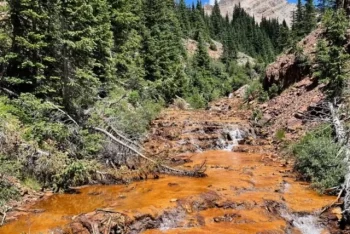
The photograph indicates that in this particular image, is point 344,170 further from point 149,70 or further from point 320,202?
point 149,70

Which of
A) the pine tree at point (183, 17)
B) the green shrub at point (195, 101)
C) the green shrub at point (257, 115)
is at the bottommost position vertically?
the green shrub at point (257, 115)

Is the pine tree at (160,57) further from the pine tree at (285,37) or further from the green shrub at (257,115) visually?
the pine tree at (285,37)

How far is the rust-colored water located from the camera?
10.6m

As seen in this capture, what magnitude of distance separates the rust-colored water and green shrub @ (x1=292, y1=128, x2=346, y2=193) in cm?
61

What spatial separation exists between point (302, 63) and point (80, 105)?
19.1 metres

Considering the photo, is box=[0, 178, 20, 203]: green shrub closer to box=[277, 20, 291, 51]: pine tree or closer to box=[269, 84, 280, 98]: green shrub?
box=[269, 84, 280, 98]: green shrub

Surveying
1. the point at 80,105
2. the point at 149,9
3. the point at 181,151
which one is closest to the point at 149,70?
the point at 149,9

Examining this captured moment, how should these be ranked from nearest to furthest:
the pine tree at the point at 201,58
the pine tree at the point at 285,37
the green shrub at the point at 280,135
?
the green shrub at the point at 280,135
the pine tree at the point at 285,37
the pine tree at the point at 201,58

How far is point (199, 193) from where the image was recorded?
12.9 m

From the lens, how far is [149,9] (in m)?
46.6

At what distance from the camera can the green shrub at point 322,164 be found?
13551mm

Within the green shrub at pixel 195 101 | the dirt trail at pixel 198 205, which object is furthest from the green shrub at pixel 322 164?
the green shrub at pixel 195 101

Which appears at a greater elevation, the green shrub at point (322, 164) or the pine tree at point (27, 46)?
the pine tree at point (27, 46)

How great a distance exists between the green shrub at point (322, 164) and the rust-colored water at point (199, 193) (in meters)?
0.61
